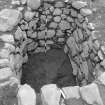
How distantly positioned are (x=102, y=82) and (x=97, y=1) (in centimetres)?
161

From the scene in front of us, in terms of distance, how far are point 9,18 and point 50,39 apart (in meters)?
1.16

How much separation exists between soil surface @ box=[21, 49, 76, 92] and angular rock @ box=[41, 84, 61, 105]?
1.33m

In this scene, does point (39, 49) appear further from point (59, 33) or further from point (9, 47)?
point (9, 47)

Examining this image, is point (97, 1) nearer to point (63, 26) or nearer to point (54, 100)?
point (63, 26)

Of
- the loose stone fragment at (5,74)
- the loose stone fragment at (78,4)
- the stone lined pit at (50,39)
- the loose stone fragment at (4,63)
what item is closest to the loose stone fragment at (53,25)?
the stone lined pit at (50,39)

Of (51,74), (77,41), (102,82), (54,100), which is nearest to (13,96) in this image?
(54,100)

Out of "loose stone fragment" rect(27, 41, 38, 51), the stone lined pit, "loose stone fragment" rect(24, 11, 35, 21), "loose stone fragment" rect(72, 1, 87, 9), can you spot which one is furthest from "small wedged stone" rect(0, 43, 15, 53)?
"loose stone fragment" rect(72, 1, 87, 9)

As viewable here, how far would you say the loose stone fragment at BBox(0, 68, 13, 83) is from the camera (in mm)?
3094

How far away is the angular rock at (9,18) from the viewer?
3764 mm

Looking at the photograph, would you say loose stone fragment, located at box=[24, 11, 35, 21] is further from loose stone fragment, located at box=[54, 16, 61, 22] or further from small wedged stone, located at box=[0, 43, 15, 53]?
small wedged stone, located at box=[0, 43, 15, 53]

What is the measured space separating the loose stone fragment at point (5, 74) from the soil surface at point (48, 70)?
1066 mm

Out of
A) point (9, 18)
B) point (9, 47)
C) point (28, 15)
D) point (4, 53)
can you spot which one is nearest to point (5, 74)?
point (4, 53)

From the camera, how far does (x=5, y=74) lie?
3.16 m

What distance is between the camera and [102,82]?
3098 mm
